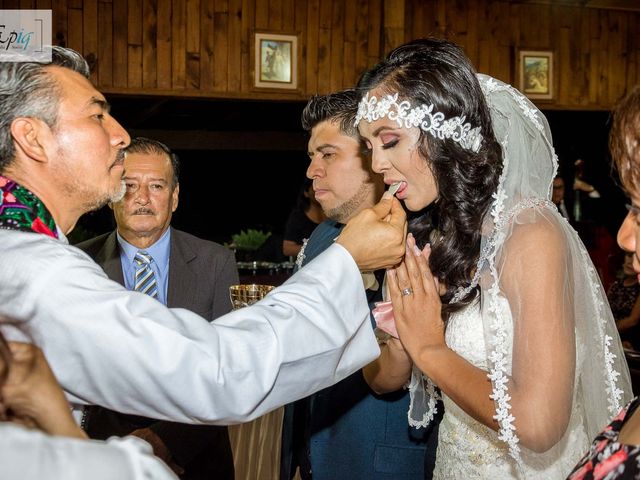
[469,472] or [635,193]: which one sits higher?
[635,193]

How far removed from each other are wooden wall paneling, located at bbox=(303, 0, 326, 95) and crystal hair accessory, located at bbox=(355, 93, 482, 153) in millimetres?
4248

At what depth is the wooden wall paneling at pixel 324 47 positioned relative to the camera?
6367 millimetres

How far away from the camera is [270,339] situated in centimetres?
159

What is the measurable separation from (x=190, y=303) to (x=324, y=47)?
12.8 ft

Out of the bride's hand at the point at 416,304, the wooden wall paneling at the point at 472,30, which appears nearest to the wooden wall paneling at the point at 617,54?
the wooden wall paneling at the point at 472,30

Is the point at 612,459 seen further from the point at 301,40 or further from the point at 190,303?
the point at 301,40

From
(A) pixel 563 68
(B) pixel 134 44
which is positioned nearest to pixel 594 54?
(A) pixel 563 68

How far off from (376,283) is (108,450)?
184 cm

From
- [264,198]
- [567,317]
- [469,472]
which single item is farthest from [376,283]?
[264,198]

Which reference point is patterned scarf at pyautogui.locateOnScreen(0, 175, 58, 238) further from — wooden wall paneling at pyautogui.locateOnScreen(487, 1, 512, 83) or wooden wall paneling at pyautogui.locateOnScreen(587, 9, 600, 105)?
wooden wall paneling at pyautogui.locateOnScreen(587, 9, 600, 105)

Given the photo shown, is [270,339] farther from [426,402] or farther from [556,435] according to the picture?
[426,402]

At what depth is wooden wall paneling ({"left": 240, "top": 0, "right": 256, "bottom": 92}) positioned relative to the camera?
6.22 metres

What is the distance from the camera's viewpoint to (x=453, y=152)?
2.13 metres

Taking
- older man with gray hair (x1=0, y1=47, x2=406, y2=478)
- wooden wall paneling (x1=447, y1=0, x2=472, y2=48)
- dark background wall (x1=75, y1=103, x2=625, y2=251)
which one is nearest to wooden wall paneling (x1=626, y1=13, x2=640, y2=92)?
dark background wall (x1=75, y1=103, x2=625, y2=251)
